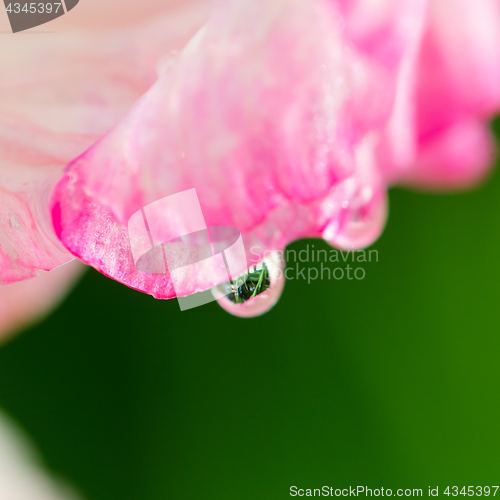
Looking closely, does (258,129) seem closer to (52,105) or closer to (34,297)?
(52,105)

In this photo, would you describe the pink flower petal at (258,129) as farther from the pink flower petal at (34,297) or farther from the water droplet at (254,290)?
the pink flower petal at (34,297)

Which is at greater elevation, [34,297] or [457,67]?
[457,67]

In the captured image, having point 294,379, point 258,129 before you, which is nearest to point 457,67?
point 258,129

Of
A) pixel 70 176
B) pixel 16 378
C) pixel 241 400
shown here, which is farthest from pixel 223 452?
pixel 70 176

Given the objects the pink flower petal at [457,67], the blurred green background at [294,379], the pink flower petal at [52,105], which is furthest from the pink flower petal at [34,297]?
the pink flower petal at [457,67]

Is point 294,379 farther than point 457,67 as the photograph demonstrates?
Yes

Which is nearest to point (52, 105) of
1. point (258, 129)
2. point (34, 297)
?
point (258, 129)
